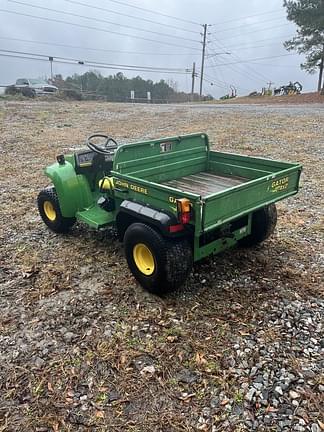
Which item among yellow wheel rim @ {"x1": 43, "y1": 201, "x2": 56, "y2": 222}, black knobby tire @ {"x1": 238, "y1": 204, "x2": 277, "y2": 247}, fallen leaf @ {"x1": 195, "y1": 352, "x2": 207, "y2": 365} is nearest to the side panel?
black knobby tire @ {"x1": 238, "y1": 204, "x2": 277, "y2": 247}

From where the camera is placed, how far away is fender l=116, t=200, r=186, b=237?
295cm

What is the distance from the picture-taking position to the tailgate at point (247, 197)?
9.23 ft

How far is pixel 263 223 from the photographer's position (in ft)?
12.9

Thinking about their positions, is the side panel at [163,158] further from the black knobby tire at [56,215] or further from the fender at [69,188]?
the black knobby tire at [56,215]

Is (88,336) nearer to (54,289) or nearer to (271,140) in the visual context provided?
(54,289)

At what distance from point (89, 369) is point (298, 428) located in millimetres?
1384

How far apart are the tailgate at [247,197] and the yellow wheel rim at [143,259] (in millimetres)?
686

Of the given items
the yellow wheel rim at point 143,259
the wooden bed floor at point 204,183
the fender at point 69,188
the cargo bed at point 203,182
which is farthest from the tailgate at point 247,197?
the fender at point 69,188

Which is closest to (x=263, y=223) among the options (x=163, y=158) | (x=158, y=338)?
(x=163, y=158)

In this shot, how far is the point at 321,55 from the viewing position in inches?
1038

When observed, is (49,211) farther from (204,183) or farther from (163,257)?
(163,257)

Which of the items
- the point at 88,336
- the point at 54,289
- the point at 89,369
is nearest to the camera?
the point at 89,369

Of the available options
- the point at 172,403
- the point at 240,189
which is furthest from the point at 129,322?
the point at 240,189

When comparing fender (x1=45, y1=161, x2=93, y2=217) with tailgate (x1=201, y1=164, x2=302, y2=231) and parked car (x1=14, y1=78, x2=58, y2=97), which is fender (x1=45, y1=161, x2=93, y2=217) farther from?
parked car (x1=14, y1=78, x2=58, y2=97)
